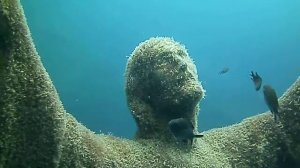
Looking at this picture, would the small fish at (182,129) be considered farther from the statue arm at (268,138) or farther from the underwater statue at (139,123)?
the statue arm at (268,138)

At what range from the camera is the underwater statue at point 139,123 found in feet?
8.86

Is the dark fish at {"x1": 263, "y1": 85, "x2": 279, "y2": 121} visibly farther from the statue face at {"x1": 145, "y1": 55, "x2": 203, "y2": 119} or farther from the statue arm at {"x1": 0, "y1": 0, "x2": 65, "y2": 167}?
the statue arm at {"x1": 0, "y1": 0, "x2": 65, "y2": 167}

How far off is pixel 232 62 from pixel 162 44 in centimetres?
2520

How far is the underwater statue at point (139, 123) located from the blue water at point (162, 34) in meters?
13.6

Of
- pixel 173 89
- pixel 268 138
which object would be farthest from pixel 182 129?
pixel 268 138

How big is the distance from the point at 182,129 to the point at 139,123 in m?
0.60

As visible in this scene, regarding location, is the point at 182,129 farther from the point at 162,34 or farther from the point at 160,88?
the point at 162,34

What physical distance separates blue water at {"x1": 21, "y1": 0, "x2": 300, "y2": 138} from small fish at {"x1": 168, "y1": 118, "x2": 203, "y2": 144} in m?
14.6

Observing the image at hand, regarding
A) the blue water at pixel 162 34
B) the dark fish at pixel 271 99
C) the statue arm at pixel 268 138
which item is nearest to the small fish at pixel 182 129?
the statue arm at pixel 268 138

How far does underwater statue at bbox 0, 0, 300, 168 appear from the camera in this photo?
8.86 ft

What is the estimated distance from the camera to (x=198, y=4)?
28531mm

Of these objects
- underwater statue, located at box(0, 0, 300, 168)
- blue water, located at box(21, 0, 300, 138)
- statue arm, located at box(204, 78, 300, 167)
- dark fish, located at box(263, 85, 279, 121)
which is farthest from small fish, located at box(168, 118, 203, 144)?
blue water, located at box(21, 0, 300, 138)

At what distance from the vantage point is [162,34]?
27234 millimetres

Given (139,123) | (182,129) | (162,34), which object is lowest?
(182,129)
